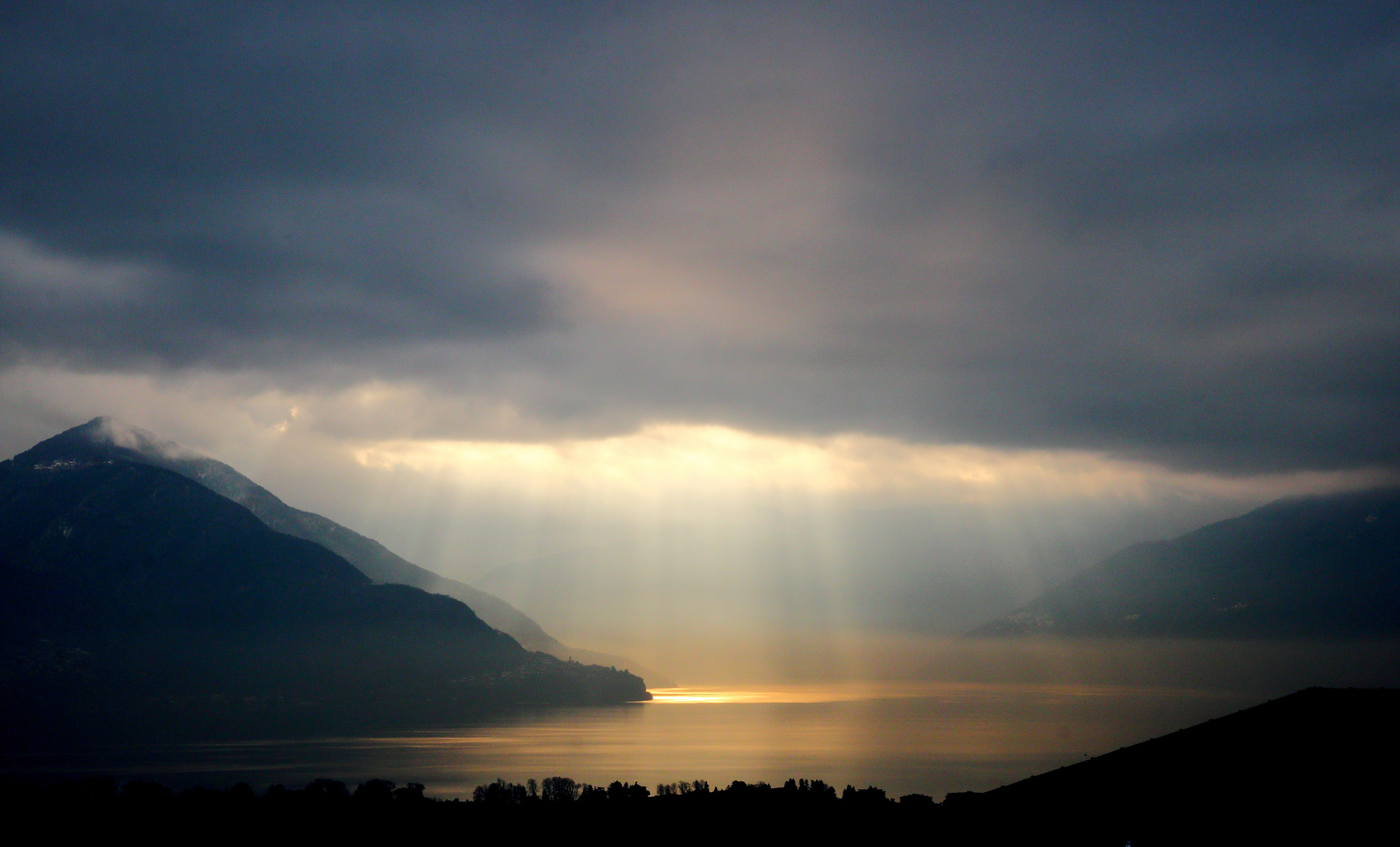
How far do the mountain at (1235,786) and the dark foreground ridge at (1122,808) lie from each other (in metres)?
0.12

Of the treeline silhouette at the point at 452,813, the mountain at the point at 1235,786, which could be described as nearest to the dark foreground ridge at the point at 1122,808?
the mountain at the point at 1235,786

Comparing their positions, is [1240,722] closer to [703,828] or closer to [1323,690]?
[1323,690]

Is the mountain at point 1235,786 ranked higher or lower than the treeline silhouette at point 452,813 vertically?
higher

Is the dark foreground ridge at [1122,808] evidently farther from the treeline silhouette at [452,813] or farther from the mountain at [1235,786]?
the treeline silhouette at [452,813]

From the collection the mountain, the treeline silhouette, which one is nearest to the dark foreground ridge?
the mountain

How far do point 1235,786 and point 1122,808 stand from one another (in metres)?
8.43

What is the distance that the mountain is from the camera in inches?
2441

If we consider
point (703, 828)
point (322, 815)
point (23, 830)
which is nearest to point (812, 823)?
point (703, 828)

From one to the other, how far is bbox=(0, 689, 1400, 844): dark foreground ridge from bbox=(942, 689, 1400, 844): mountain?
4.6 inches

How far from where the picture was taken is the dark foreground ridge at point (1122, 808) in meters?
63.4

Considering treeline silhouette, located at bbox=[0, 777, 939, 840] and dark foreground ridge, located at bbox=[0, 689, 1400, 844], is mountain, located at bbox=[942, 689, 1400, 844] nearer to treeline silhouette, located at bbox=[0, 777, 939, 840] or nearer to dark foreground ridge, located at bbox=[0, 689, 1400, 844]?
dark foreground ridge, located at bbox=[0, 689, 1400, 844]

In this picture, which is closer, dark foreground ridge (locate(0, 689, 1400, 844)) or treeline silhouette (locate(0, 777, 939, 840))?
dark foreground ridge (locate(0, 689, 1400, 844))

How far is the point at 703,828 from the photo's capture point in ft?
383

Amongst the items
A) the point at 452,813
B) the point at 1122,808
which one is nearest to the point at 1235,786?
the point at 1122,808
